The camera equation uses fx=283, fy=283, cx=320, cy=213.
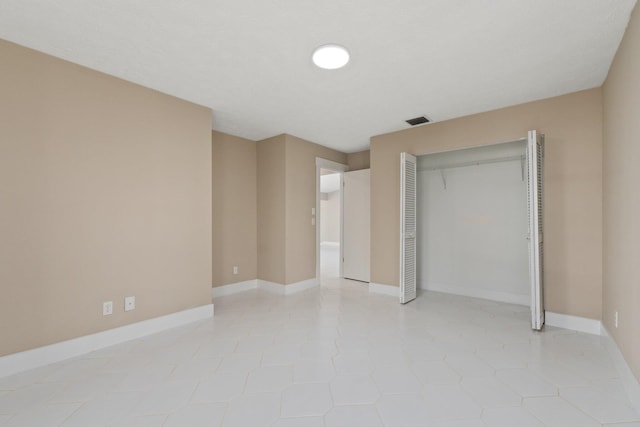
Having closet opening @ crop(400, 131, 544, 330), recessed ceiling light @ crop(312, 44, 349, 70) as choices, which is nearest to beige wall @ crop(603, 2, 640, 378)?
closet opening @ crop(400, 131, 544, 330)

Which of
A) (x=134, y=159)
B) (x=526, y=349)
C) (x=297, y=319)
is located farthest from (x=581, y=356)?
(x=134, y=159)

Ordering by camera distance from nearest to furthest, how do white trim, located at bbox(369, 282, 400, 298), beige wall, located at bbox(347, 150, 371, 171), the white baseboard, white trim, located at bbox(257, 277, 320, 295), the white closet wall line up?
the white baseboard, the white closet wall, white trim, located at bbox(369, 282, 400, 298), white trim, located at bbox(257, 277, 320, 295), beige wall, located at bbox(347, 150, 371, 171)

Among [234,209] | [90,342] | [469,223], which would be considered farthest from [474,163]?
[90,342]

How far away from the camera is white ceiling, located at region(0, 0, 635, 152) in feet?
5.90

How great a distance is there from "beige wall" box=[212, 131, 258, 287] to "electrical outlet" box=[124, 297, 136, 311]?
1.49 m

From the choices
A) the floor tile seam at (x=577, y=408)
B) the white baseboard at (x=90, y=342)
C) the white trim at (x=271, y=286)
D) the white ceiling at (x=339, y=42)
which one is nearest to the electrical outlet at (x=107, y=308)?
the white baseboard at (x=90, y=342)

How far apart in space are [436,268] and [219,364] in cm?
350

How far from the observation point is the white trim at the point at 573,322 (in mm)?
2836

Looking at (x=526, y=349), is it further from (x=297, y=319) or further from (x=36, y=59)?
(x=36, y=59)

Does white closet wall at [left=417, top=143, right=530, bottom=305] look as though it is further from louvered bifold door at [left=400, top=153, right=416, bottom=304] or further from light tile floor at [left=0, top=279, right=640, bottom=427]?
light tile floor at [left=0, top=279, right=640, bottom=427]

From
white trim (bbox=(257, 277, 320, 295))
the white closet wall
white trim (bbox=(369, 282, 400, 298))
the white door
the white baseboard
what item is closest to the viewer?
the white baseboard

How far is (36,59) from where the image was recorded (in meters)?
2.26

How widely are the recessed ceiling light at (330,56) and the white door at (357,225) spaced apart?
9.54 ft

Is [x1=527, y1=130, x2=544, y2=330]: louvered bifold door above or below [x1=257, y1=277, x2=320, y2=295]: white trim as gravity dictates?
above
